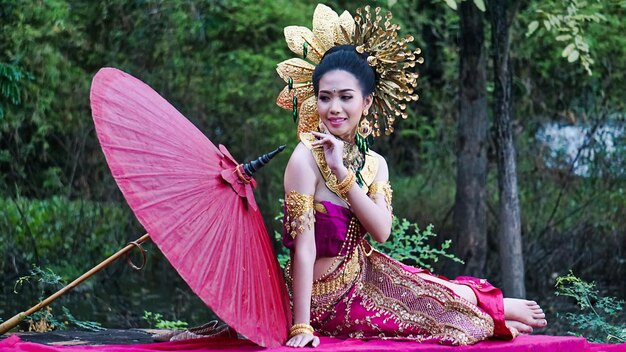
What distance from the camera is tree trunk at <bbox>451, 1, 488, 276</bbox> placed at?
830 centimetres

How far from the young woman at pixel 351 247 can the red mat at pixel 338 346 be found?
67mm

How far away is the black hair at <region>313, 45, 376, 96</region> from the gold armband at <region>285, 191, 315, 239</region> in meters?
0.45

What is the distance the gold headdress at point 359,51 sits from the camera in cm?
423

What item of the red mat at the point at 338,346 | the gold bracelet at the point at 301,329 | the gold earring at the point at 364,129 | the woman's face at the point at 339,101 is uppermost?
the woman's face at the point at 339,101

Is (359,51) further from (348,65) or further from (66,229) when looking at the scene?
(66,229)

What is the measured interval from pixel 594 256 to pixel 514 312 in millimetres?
5280

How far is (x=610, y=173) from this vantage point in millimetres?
9750

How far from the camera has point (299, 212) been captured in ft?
13.1

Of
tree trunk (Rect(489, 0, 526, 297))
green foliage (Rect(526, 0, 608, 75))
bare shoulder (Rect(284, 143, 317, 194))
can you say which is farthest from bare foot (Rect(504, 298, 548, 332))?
tree trunk (Rect(489, 0, 526, 297))

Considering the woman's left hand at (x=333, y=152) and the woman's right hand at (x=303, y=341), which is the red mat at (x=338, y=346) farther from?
the woman's left hand at (x=333, y=152)

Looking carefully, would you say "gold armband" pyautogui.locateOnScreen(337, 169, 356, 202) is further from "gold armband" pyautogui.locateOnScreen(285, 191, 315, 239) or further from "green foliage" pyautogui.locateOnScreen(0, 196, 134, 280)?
"green foliage" pyautogui.locateOnScreen(0, 196, 134, 280)

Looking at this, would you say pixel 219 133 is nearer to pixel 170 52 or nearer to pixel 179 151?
pixel 170 52

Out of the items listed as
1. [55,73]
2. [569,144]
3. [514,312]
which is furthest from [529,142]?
[514,312]

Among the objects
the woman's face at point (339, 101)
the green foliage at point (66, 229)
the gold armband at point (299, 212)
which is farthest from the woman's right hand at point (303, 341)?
the green foliage at point (66, 229)
